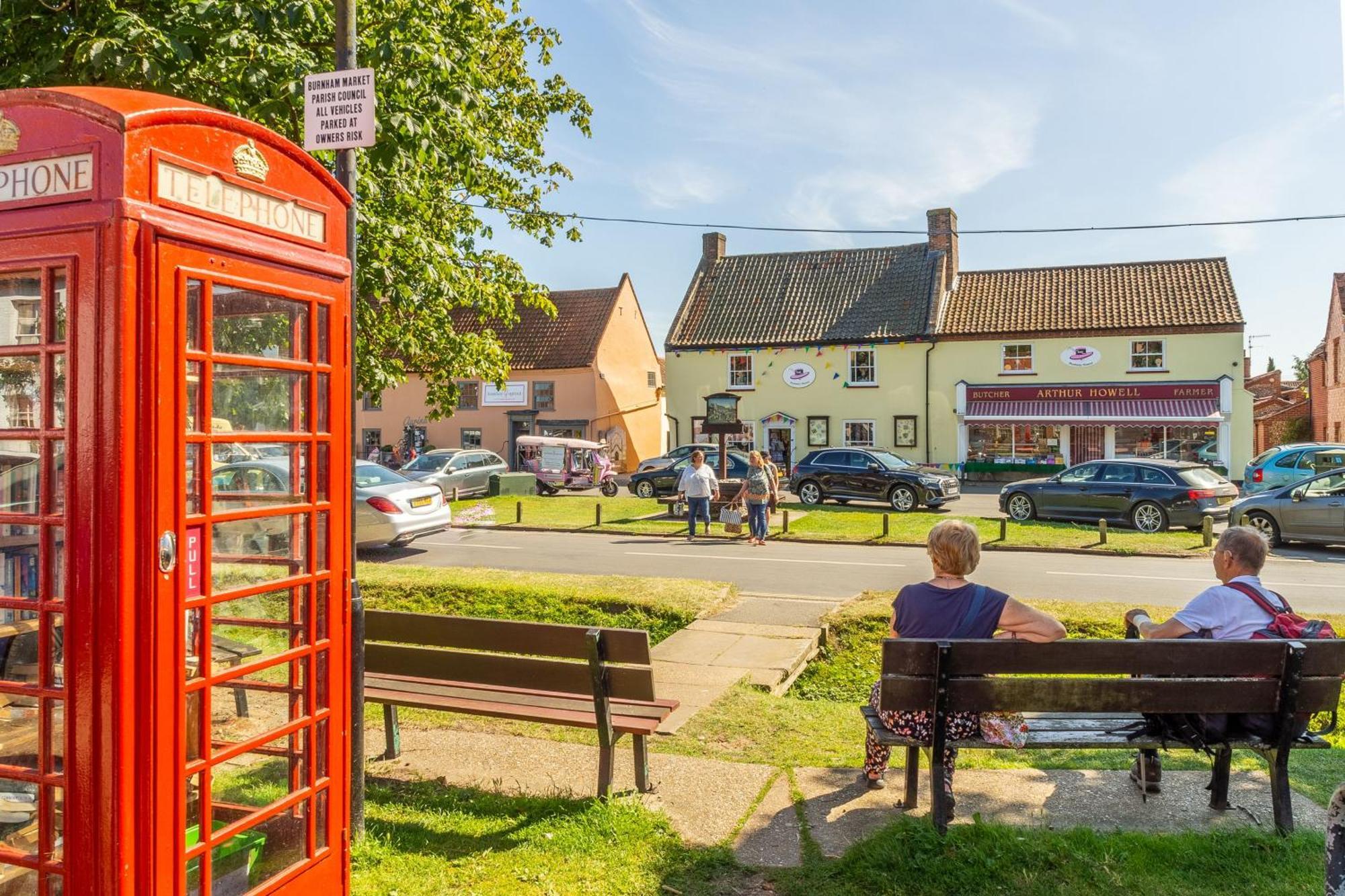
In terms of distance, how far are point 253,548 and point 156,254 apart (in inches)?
47.8

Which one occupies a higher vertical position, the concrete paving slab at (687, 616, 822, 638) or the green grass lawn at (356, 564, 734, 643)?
the green grass lawn at (356, 564, 734, 643)

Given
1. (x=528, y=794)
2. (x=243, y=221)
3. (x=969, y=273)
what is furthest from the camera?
(x=969, y=273)

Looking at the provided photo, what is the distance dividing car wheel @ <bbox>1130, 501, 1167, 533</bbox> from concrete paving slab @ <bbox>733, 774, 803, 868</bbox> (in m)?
16.4

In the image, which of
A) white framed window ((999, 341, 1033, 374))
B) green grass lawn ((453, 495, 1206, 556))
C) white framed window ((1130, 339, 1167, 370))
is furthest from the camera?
white framed window ((999, 341, 1033, 374))

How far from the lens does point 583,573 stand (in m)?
14.3

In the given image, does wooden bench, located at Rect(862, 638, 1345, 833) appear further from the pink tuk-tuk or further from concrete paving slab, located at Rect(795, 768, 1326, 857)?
the pink tuk-tuk

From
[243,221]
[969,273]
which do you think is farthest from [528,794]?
[969,273]

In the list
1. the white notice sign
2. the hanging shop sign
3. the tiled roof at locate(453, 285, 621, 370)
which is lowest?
the white notice sign

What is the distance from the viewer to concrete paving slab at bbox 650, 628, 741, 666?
8.76 metres

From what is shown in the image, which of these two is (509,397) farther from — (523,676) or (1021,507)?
(523,676)

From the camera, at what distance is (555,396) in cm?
4250

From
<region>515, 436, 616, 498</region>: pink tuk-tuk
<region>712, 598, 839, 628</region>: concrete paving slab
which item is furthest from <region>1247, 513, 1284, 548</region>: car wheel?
<region>515, 436, 616, 498</region>: pink tuk-tuk

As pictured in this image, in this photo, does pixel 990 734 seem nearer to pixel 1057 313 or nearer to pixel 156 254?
pixel 156 254

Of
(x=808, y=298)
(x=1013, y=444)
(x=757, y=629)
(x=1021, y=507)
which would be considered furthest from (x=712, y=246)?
(x=757, y=629)
